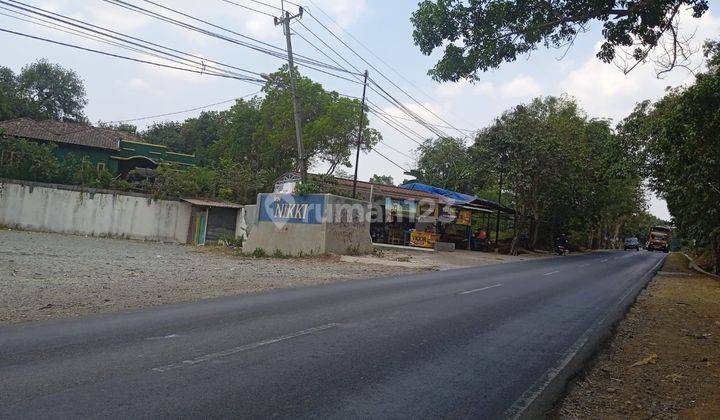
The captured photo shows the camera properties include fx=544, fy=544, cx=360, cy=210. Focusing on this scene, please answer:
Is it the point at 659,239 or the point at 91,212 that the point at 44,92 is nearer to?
the point at 91,212

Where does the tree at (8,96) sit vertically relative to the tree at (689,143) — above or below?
above

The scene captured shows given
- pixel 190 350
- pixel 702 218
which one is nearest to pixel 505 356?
pixel 190 350

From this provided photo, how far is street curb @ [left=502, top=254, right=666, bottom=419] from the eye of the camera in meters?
5.18

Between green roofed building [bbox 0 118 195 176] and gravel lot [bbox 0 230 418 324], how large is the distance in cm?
2208

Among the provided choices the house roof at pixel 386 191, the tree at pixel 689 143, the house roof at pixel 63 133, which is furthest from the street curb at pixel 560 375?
the house roof at pixel 63 133

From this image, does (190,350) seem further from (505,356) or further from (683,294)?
(683,294)

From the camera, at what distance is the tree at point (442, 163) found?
55219 mm

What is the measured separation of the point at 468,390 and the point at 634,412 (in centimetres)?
167

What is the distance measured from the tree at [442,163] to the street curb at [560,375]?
4438 cm

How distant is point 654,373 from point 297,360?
15.4 feet

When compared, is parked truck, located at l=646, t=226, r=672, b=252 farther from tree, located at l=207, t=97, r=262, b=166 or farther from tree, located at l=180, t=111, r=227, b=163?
tree, located at l=180, t=111, r=227, b=163

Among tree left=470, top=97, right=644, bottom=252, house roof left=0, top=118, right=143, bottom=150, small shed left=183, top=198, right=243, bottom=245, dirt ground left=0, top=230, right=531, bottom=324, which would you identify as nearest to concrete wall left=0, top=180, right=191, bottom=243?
small shed left=183, top=198, right=243, bottom=245

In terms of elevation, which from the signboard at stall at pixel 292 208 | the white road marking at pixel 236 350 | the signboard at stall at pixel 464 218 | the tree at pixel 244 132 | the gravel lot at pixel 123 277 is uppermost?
the tree at pixel 244 132

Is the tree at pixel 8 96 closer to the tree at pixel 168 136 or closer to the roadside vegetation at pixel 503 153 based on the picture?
the roadside vegetation at pixel 503 153
